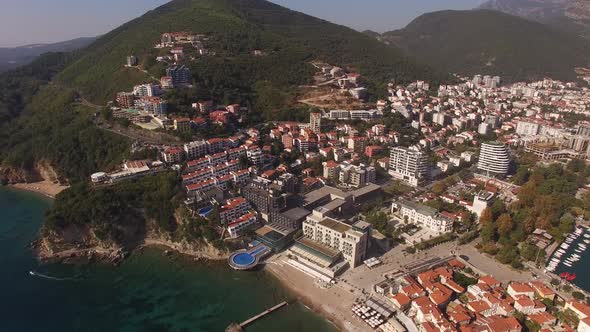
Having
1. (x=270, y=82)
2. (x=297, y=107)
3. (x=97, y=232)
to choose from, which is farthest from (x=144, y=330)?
(x=270, y=82)

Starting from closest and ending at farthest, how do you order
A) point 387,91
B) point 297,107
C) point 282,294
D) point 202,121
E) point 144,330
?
point 144,330, point 282,294, point 202,121, point 297,107, point 387,91

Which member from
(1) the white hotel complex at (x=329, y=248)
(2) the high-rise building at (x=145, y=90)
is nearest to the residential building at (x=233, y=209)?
(1) the white hotel complex at (x=329, y=248)

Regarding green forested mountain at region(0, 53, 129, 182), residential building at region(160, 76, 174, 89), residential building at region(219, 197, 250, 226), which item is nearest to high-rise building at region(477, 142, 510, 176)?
residential building at region(219, 197, 250, 226)

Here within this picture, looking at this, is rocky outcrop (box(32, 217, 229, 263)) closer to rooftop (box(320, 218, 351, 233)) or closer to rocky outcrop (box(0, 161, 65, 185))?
rooftop (box(320, 218, 351, 233))

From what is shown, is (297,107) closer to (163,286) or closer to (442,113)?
(442,113)

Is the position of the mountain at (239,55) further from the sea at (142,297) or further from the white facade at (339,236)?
the sea at (142,297)

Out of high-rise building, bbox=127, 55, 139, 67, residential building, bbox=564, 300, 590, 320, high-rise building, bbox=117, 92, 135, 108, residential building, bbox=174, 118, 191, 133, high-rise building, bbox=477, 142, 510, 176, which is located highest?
high-rise building, bbox=127, 55, 139, 67
